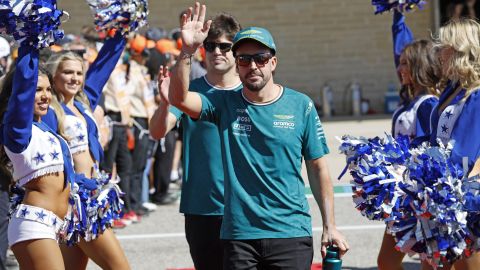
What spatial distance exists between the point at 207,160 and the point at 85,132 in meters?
1.05

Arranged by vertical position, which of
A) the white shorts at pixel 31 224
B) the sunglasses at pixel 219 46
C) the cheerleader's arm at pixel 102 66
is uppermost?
the sunglasses at pixel 219 46

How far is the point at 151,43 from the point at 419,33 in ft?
27.5

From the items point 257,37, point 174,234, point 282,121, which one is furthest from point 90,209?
point 174,234

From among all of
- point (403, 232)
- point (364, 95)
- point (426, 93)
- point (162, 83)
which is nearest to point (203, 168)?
point (162, 83)

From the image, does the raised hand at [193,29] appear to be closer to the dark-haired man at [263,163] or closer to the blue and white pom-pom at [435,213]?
the dark-haired man at [263,163]

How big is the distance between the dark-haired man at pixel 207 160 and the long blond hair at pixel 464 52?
1.27 metres

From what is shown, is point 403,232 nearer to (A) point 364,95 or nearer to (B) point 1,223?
(B) point 1,223

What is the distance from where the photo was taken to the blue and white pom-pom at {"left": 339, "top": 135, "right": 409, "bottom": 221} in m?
4.69

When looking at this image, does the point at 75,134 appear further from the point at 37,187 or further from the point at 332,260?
the point at 332,260

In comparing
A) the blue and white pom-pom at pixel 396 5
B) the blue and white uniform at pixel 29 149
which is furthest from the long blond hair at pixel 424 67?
the blue and white uniform at pixel 29 149

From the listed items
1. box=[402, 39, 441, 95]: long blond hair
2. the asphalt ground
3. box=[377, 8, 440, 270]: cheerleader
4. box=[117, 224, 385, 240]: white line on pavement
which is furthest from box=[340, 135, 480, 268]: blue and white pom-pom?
box=[117, 224, 385, 240]: white line on pavement

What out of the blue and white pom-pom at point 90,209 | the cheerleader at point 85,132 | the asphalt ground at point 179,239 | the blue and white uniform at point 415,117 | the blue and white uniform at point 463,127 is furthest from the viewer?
the asphalt ground at point 179,239

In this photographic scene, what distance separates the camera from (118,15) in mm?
6570

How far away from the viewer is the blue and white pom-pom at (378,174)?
15.4 ft
